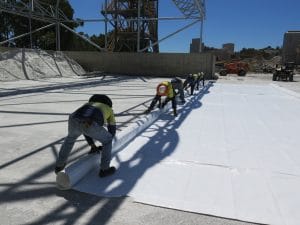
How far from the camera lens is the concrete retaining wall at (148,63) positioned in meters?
25.2

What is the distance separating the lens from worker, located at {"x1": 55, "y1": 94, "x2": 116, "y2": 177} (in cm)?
364

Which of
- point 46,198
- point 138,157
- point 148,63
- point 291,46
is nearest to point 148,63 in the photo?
point 148,63

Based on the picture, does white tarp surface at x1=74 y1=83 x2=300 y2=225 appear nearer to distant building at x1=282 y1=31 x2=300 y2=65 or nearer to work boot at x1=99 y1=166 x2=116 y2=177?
work boot at x1=99 y1=166 x2=116 y2=177

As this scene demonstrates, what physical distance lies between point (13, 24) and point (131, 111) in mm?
36029

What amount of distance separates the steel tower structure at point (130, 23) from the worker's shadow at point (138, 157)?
68.6 ft

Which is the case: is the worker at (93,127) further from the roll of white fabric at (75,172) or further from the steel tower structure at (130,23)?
the steel tower structure at (130,23)

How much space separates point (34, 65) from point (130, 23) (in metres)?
11.6

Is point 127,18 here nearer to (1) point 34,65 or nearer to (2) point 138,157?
(1) point 34,65

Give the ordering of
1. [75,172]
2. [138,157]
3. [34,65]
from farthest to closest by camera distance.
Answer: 1. [34,65]
2. [138,157]
3. [75,172]

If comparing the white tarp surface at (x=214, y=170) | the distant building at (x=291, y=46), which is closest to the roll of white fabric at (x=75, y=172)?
the white tarp surface at (x=214, y=170)

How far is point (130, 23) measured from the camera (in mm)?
29469

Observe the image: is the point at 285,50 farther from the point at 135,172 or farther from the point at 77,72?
the point at 135,172

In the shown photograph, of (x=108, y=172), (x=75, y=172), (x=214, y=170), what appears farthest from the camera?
(x=214, y=170)

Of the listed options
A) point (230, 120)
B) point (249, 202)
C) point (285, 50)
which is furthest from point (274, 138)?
point (285, 50)
